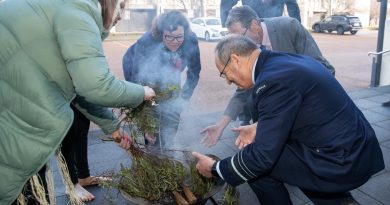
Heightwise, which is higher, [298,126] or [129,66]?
[129,66]

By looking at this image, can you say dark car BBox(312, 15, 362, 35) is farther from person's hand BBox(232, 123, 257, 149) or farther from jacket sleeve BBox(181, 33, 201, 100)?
person's hand BBox(232, 123, 257, 149)

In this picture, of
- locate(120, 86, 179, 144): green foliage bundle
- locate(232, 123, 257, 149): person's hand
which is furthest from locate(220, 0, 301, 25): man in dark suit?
locate(120, 86, 179, 144): green foliage bundle

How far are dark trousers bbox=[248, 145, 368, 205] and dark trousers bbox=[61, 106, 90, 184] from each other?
5.52 feet

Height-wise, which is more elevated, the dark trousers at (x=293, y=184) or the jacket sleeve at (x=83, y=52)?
the jacket sleeve at (x=83, y=52)

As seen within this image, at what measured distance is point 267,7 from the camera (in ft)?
17.0

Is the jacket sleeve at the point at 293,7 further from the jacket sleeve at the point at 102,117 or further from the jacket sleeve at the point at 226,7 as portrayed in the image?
the jacket sleeve at the point at 102,117

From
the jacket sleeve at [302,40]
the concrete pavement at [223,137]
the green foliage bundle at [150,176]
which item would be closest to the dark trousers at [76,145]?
the concrete pavement at [223,137]

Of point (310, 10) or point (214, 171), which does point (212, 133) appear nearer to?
point (214, 171)

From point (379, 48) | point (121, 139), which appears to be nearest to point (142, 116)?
point (121, 139)

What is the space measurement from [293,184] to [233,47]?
0.99m

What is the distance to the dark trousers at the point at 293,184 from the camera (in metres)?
2.12

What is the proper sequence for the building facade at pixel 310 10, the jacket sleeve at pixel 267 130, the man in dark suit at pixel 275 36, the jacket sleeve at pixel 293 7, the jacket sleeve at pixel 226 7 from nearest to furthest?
the jacket sleeve at pixel 267 130, the man in dark suit at pixel 275 36, the jacket sleeve at pixel 293 7, the jacket sleeve at pixel 226 7, the building facade at pixel 310 10

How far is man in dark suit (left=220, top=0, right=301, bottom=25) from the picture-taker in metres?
5.10

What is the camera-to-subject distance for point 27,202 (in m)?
2.09
